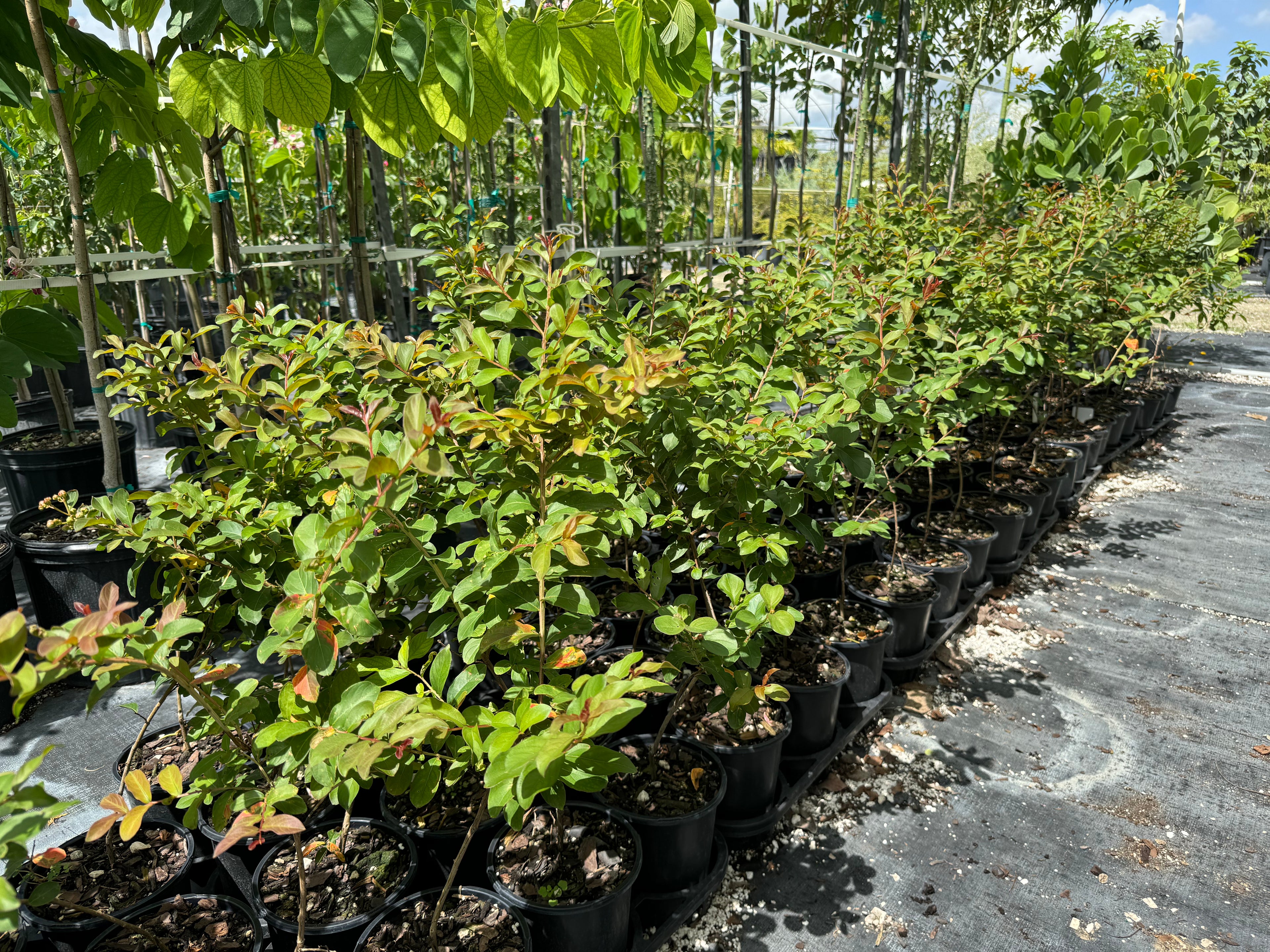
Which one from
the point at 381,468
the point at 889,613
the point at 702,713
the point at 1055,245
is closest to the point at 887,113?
the point at 1055,245

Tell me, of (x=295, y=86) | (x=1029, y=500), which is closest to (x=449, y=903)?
(x=295, y=86)

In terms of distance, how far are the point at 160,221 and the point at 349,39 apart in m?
1.11

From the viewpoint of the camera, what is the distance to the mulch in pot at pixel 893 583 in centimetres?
230

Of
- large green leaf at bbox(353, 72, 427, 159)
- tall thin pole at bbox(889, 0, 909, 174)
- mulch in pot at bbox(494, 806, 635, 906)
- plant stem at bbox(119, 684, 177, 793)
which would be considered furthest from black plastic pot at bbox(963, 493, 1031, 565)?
tall thin pole at bbox(889, 0, 909, 174)

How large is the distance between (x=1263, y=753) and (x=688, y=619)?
182 centimetres

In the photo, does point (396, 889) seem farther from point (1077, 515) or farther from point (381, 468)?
point (1077, 515)

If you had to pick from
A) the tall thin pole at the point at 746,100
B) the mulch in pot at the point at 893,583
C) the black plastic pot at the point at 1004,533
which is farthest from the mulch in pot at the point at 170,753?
the tall thin pole at the point at 746,100

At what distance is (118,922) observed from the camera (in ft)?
3.29

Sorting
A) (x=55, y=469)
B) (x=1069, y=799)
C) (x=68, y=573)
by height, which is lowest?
(x=1069, y=799)

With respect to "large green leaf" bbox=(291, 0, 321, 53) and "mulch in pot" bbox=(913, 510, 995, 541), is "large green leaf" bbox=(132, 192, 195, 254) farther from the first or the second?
"mulch in pot" bbox=(913, 510, 995, 541)

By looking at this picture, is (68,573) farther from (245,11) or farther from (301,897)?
(245,11)

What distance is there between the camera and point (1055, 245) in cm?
305

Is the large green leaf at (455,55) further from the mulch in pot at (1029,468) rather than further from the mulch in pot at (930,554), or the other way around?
the mulch in pot at (1029,468)

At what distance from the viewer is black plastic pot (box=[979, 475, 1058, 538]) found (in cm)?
307
